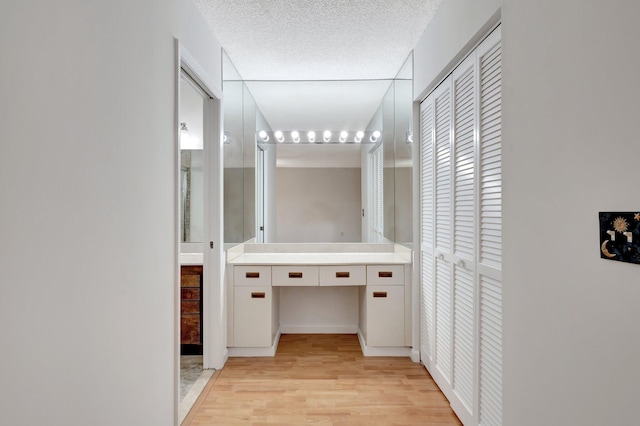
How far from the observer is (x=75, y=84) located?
117cm

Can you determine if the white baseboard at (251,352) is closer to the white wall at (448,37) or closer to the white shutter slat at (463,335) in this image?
the white shutter slat at (463,335)

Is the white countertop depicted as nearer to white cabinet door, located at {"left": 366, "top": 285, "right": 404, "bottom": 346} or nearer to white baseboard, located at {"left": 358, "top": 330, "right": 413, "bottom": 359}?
white cabinet door, located at {"left": 366, "top": 285, "right": 404, "bottom": 346}

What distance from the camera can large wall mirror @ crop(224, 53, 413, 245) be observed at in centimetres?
365

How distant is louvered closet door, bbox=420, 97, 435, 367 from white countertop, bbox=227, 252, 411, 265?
0.31 m

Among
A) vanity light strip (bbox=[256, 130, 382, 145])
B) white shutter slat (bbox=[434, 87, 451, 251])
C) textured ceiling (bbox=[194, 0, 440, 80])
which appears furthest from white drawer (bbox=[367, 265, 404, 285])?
textured ceiling (bbox=[194, 0, 440, 80])

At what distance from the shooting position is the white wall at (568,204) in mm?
976

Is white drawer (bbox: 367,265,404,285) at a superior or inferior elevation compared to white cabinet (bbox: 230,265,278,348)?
superior

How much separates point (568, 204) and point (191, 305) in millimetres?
2785

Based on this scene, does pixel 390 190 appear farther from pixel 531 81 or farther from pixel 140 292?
pixel 140 292

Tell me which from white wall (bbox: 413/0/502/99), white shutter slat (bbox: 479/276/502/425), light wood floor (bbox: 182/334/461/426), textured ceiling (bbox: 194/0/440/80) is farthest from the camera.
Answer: textured ceiling (bbox: 194/0/440/80)

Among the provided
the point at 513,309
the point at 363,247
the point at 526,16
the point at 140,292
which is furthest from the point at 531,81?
the point at 363,247

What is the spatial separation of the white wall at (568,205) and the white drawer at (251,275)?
2.03 meters

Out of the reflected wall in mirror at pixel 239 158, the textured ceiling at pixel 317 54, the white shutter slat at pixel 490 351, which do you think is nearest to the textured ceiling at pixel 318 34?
the textured ceiling at pixel 317 54

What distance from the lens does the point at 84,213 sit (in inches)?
47.8
